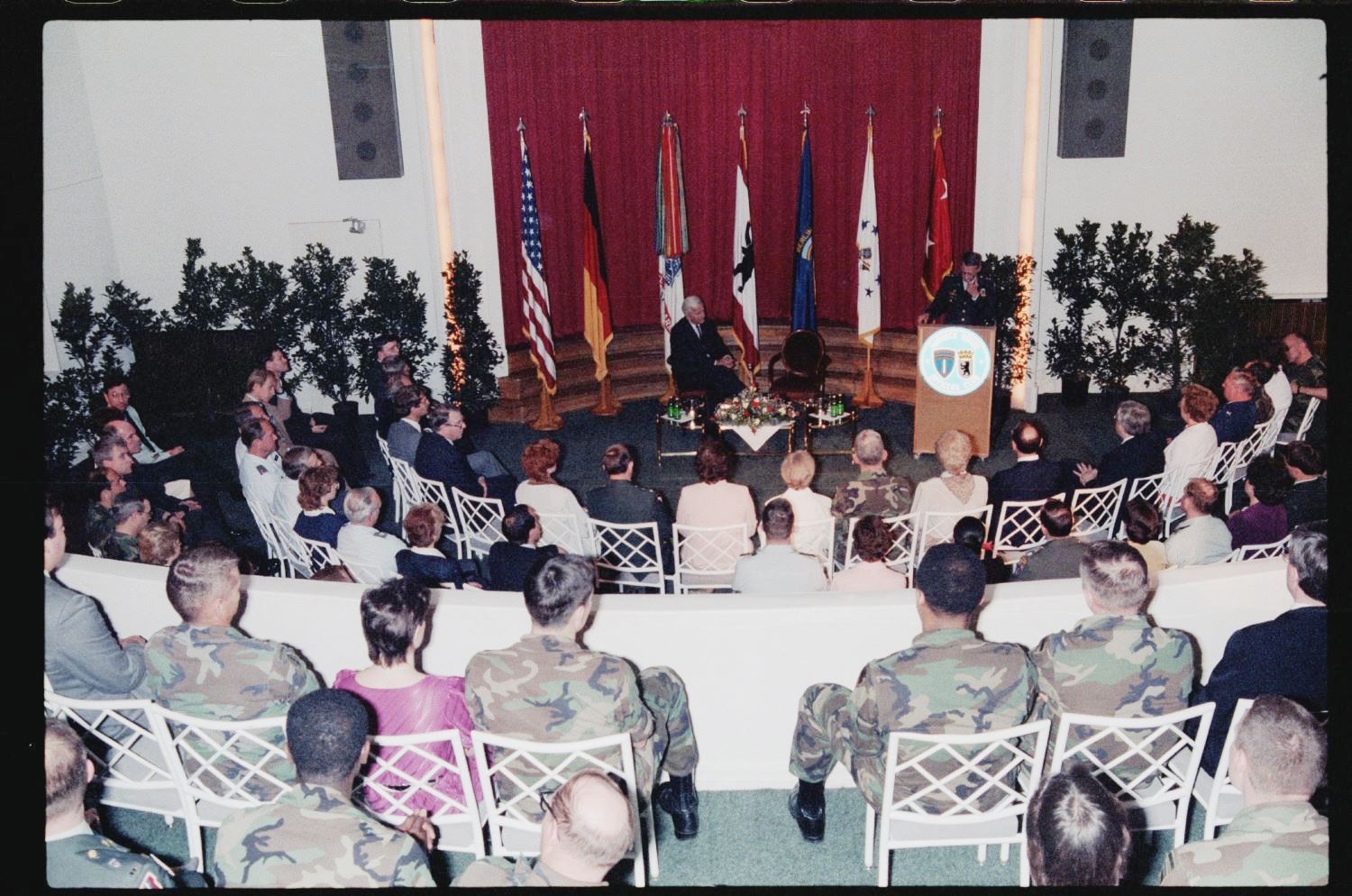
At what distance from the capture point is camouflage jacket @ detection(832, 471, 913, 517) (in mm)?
4727

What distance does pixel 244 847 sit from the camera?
89.0 inches

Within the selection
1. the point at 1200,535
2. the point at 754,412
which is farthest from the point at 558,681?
the point at 754,412

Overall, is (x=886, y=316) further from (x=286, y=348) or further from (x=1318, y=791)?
(x=1318, y=791)

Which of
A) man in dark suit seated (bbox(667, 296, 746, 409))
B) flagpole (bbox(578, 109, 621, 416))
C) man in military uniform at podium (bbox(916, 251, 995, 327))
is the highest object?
man in military uniform at podium (bbox(916, 251, 995, 327))

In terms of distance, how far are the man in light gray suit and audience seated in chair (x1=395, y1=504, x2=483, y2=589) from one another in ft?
3.39

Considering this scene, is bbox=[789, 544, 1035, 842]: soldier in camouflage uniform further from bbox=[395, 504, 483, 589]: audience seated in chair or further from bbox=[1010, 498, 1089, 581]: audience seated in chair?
bbox=[395, 504, 483, 589]: audience seated in chair

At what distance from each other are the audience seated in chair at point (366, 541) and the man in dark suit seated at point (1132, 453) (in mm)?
3107

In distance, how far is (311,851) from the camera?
2.27 metres

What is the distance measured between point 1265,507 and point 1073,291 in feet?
13.7

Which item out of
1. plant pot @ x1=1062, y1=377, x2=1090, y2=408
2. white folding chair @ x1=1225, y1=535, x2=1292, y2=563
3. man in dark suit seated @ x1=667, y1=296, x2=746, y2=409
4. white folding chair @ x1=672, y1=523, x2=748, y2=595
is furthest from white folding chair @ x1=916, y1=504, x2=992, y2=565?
plant pot @ x1=1062, y1=377, x2=1090, y2=408

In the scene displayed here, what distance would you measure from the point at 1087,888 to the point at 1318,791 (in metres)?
0.99

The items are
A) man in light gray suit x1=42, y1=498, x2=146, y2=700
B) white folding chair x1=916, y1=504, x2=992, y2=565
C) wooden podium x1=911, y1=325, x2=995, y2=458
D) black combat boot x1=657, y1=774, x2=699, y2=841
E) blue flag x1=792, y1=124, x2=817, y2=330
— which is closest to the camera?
man in light gray suit x1=42, y1=498, x2=146, y2=700

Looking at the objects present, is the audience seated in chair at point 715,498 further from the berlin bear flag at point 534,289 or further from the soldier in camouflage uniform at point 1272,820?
the berlin bear flag at point 534,289

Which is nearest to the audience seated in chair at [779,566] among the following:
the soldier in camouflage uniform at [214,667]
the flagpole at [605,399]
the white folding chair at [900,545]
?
the white folding chair at [900,545]
